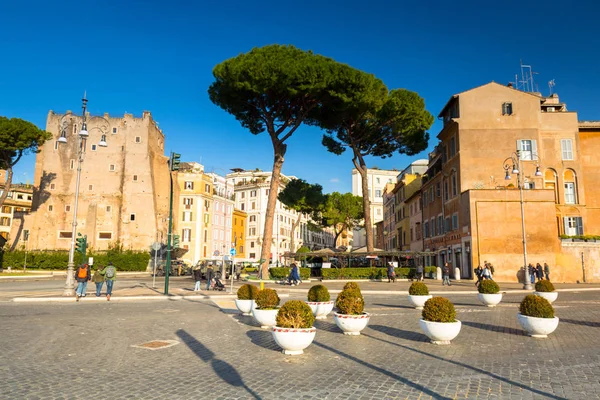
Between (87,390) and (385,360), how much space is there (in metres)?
4.71

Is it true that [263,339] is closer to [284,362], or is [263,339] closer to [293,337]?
[293,337]

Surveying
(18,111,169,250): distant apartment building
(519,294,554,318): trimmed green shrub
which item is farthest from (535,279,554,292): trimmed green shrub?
(18,111,169,250): distant apartment building

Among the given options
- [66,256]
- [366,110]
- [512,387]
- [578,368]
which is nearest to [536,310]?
[578,368]

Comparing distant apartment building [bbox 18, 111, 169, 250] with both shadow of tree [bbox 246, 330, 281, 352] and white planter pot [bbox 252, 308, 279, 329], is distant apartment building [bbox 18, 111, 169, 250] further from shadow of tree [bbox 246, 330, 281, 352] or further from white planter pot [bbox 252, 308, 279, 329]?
shadow of tree [bbox 246, 330, 281, 352]

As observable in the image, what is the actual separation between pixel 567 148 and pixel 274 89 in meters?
25.7

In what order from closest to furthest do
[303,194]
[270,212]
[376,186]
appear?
1. [270,212]
2. [303,194]
3. [376,186]

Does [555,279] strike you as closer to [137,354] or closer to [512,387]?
[512,387]

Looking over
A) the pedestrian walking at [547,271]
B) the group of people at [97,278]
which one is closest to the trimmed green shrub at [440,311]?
the group of people at [97,278]

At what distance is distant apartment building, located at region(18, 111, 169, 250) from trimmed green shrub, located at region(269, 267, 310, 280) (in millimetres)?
28004

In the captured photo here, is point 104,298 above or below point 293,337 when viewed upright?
below

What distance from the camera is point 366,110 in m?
33.4

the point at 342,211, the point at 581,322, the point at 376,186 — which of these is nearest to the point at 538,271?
the point at 581,322

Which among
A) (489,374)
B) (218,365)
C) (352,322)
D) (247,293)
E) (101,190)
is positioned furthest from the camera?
(101,190)

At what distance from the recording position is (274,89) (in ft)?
98.4
